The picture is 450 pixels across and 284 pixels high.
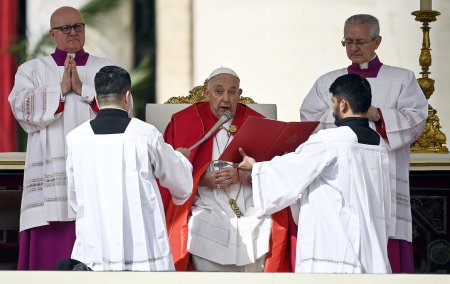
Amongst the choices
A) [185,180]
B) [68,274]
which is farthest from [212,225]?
[68,274]

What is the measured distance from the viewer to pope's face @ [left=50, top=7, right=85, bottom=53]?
10.3 meters

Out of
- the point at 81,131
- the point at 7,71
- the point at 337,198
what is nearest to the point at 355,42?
the point at 337,198

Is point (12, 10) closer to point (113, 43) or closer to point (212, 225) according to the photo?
point (113, 43)

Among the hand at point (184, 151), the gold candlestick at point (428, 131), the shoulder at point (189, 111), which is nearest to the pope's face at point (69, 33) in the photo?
the shoulder at point (189, 111)

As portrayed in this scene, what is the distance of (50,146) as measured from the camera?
33.9 ft

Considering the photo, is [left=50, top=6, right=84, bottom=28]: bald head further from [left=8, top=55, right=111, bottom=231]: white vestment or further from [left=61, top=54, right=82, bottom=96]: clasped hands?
[left=8, top=55, right=111, bottom=231]: white vestment

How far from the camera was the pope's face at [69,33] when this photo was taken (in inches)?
404

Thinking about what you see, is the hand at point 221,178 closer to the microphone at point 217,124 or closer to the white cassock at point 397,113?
the microphone at point 217,124

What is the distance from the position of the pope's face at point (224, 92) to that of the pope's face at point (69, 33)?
0.85 meters

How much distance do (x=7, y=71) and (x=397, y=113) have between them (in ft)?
14.2

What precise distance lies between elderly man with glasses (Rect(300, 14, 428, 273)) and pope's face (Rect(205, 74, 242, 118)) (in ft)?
1.62

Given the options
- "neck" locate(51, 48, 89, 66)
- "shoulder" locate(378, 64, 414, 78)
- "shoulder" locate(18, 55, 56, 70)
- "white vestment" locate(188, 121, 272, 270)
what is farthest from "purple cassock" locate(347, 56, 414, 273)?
"shoulder" locate(18, 55, 56, 70)

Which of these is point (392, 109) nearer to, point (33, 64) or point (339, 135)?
point (339, 135)

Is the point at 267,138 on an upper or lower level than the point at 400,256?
upper
